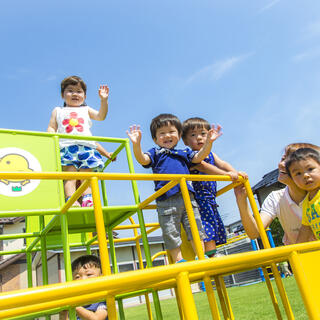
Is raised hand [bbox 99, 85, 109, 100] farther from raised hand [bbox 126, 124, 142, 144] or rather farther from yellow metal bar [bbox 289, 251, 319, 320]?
yellow metal bar [bbox 289, 251, 319, 320]

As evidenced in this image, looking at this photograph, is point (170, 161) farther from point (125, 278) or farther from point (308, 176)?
point (125, 278)

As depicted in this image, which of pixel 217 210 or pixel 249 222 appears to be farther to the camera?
pixel 217 210

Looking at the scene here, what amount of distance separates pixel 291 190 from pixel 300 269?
1308 mm

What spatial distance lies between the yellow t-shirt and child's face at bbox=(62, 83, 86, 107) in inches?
98.9

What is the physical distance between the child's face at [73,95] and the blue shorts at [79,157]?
28.9 inches

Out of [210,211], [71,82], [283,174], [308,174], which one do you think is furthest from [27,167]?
[308,174]

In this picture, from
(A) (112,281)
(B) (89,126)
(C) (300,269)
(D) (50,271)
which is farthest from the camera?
(D) (50,271)

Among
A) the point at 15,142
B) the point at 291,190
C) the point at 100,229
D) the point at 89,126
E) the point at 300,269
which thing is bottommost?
the point at 300,269

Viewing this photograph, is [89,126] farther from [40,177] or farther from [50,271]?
[50,271]

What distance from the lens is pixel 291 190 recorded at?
2.61 metres

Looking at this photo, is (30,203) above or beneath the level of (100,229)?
above

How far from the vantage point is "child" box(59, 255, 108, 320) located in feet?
8.39

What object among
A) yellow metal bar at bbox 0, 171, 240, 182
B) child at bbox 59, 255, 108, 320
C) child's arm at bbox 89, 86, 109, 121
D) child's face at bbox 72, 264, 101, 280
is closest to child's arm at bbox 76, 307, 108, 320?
child at bbox 59, 255, 108, 320

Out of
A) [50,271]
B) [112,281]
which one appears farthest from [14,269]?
[112,281]
